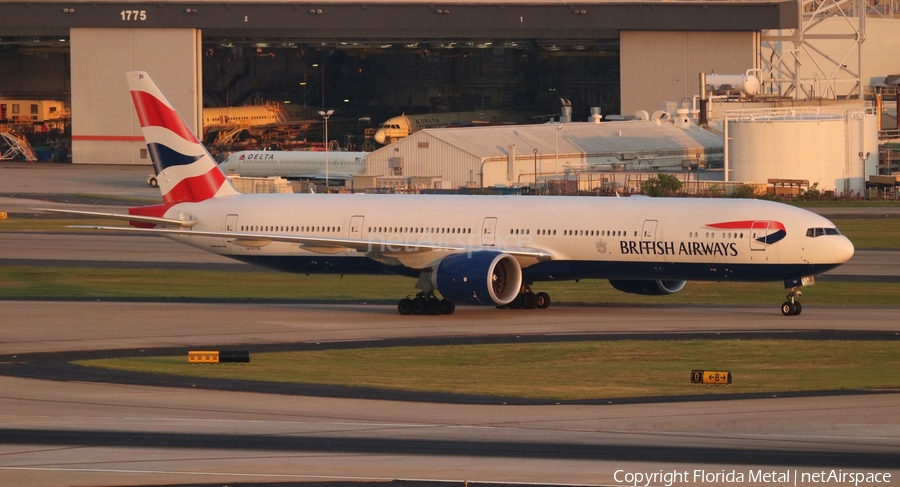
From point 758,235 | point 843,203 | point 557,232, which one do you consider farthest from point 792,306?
point 843,203

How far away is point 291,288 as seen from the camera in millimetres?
54344

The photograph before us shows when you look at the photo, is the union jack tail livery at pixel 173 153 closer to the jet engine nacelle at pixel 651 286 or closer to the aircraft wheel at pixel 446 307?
the aircraft wheel at pixel 446 307

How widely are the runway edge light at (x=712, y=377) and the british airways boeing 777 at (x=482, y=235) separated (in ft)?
40.9

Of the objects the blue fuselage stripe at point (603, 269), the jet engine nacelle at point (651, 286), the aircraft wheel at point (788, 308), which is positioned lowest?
the aircraft wheel at point (788, 308)

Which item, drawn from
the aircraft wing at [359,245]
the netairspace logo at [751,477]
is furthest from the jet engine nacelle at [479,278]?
the netairspace logo at [751,477]

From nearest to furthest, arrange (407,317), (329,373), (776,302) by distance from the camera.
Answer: (329,373) < (407,317) < (776,302)

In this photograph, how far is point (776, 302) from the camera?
161 feet

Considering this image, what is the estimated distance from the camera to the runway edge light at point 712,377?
30.8 m

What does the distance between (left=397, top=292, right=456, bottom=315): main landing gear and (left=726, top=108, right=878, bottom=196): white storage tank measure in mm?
59526

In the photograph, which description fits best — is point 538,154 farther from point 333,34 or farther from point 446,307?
point 446,307

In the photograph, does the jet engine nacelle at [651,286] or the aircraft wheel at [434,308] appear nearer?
the aircraft wheel at [434,308]

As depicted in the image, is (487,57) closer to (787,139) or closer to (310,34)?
(310,34)

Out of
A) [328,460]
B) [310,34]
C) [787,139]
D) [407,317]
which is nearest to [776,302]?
[407,317]

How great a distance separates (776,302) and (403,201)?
14161 millimetres
